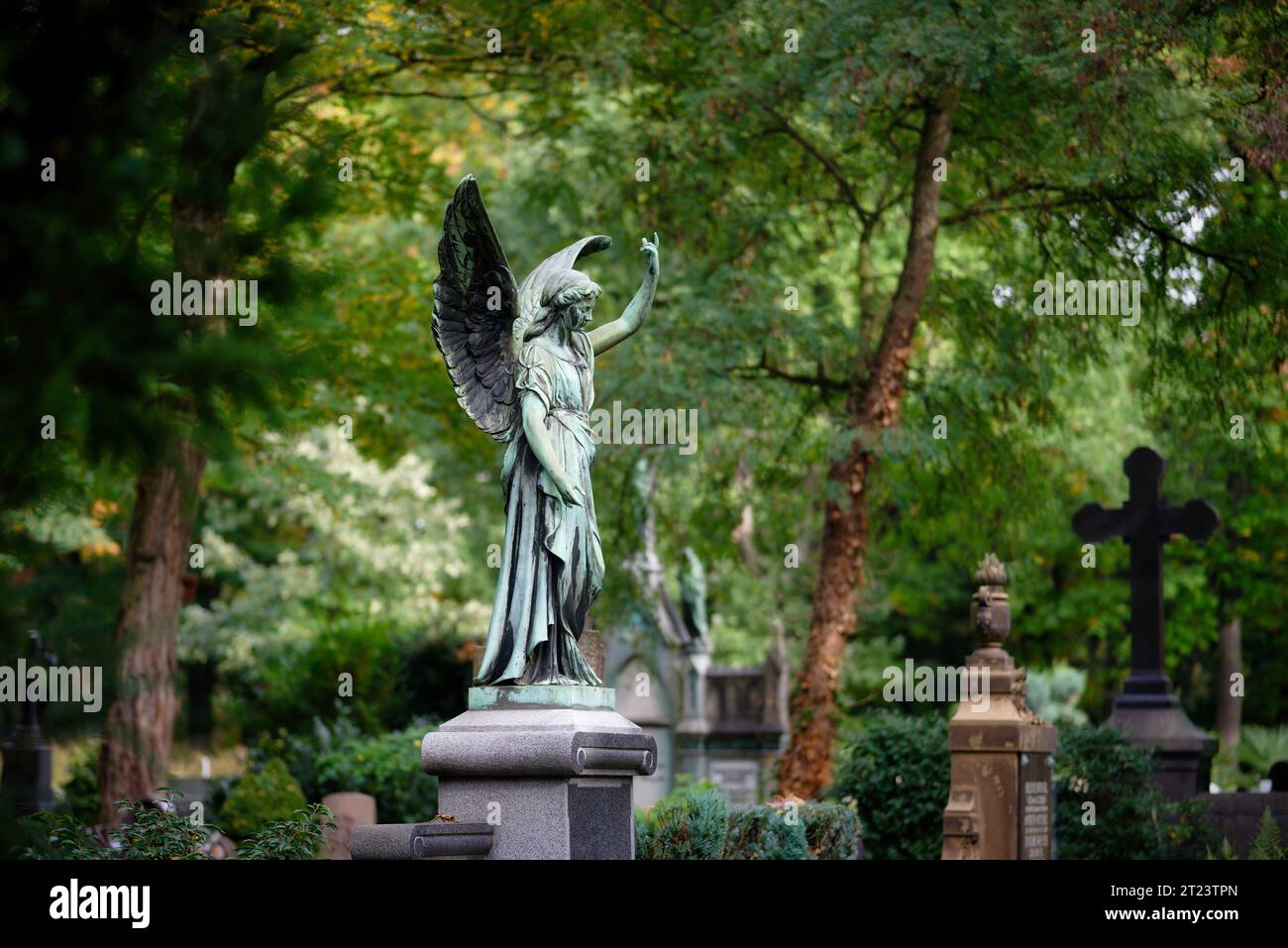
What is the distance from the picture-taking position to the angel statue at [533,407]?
33.8 ft

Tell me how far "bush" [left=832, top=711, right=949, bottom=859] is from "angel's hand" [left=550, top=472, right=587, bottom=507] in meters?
6.92

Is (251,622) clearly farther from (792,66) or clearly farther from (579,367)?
(579,367)

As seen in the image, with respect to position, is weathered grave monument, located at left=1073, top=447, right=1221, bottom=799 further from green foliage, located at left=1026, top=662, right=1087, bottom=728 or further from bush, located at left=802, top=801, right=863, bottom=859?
green foliage, located at left=1026, top=662, right=1087, bottom=728

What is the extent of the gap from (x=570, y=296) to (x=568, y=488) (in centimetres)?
116

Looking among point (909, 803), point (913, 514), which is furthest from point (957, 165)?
point (909, 803)

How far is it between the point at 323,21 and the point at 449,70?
3.34 meters

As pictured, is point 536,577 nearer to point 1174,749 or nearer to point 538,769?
point 538,769

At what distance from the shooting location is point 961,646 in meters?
38.4

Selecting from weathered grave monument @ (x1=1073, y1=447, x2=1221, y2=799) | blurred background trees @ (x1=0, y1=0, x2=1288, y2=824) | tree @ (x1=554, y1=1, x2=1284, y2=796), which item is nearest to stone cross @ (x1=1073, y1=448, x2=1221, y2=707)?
weathered grave monument @ (x1=1073, y1=447, x2=1221, y2=799)

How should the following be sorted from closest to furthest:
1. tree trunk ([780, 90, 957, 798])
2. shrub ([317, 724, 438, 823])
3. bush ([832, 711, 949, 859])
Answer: bush ([832, 711, 949, 859]) → tree trunk ([780, 90, 957, 798]) → shrub ([317, 724, 438, 823])

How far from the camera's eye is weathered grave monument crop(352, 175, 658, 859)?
9.86 metres

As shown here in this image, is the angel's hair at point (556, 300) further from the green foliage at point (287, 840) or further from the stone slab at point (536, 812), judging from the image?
the green foliage at point (287, 840)

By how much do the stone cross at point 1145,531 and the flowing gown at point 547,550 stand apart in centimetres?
1030

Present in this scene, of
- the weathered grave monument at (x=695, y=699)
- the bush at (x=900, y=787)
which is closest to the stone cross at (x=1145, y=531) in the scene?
the bush at (x=900, y=787)
